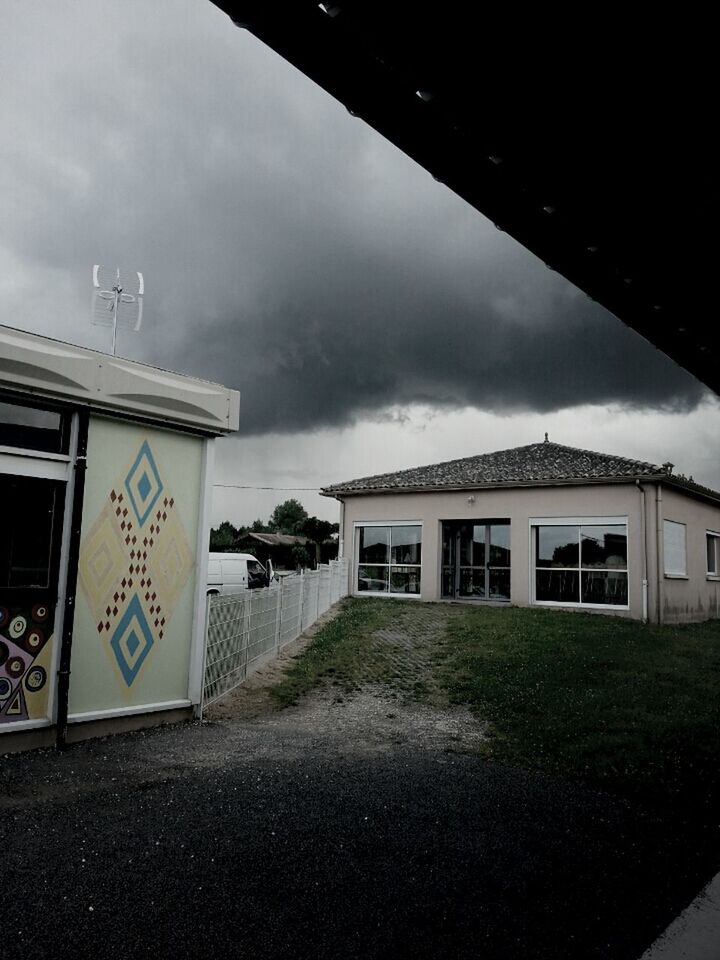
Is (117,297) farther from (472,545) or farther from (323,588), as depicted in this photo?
(472,545)

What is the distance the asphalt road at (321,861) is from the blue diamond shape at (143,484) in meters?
2.15

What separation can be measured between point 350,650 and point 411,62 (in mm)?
9896

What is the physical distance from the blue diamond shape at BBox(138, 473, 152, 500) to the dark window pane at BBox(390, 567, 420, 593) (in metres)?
14.7

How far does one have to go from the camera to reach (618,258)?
415 cm

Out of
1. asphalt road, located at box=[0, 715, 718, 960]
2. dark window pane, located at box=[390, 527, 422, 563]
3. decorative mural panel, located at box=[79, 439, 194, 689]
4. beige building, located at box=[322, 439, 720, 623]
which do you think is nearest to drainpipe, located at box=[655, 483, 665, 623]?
beige building, located at box=[322, 439, 720, 623]

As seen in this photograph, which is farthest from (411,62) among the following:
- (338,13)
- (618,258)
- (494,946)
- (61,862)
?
(61,862)

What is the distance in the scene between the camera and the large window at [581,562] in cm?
1753

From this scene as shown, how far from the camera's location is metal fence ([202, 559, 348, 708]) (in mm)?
7434

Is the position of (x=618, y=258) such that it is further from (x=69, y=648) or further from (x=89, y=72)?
(x=89, y=72)

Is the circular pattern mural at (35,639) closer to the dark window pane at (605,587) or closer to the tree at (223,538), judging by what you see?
the dark window pane at (605,587)

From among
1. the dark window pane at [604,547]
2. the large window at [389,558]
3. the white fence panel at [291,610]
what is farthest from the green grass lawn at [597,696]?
the large window at [389,558]

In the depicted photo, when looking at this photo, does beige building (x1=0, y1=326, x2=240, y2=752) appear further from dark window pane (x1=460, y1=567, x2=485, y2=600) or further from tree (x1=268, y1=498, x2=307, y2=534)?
tree (x1=268, y1=498, x2=307, y2=534)

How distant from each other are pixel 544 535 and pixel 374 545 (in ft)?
17.6

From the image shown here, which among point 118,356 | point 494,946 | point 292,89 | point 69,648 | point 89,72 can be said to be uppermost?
point 89,72
